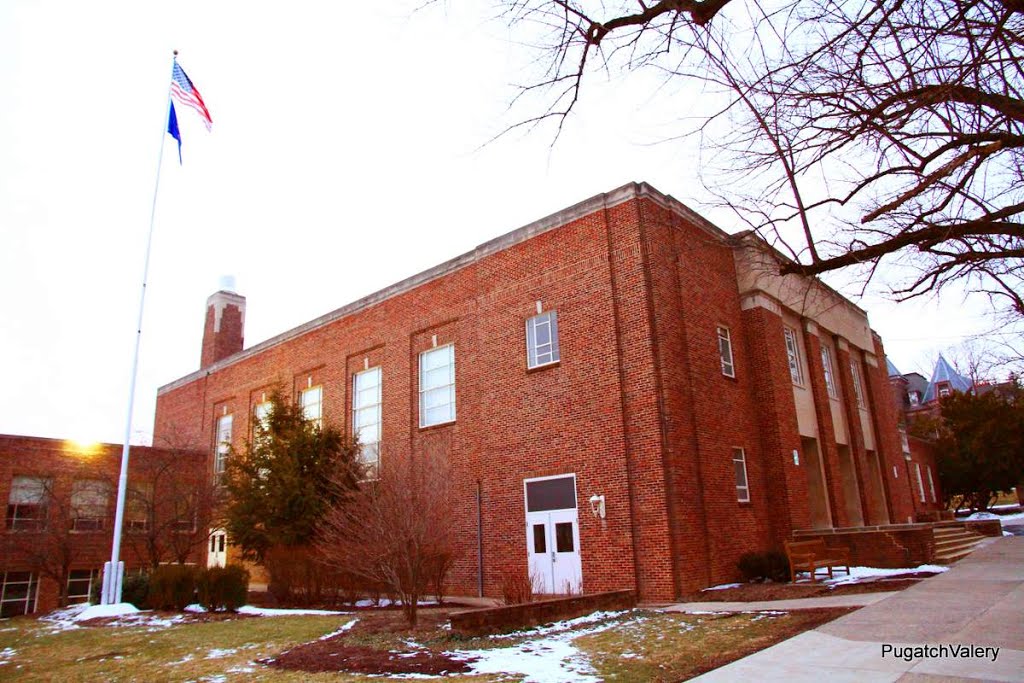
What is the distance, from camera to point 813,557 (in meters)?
15.7

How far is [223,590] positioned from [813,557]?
13.8m

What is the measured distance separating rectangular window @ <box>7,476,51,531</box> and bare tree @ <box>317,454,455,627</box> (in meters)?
17.9

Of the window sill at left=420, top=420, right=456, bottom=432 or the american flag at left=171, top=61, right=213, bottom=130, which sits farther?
the american flag at left=171, top=61, right=213, bottom=130

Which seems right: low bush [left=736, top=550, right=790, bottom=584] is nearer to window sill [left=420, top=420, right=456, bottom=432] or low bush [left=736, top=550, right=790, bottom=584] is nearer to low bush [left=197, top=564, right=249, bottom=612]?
window sill [left=420, top=420, right=456, bottom=432]

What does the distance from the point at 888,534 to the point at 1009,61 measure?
46.8 feet

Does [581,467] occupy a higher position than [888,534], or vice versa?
[581,467]

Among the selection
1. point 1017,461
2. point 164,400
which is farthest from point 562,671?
point 1017,461

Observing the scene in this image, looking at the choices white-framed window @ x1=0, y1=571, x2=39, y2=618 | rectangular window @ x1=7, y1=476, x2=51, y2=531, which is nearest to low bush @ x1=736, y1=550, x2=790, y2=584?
rectangular window @ x1=7, y1=476, x2=51, y2=531

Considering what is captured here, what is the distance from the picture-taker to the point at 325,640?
1162cm

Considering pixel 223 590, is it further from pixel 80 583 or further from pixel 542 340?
pixel 80 583

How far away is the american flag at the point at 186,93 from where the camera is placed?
22.4 meters

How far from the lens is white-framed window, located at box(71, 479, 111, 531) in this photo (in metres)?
27.8

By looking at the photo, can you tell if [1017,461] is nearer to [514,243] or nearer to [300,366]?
[514,243]

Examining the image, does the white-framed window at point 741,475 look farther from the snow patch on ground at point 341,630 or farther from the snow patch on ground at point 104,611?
the snow patch on ground at point 104,611
